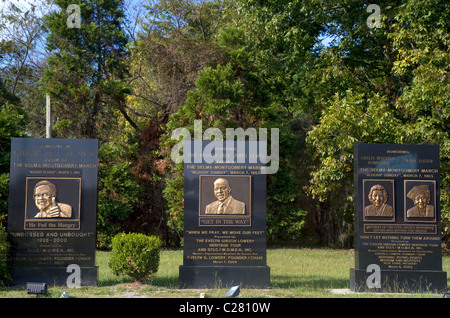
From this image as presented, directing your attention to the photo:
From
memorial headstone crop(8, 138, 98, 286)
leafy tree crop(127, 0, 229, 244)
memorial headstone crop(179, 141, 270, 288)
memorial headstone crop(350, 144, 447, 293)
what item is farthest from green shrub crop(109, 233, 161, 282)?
leafy tree crop(127, 0, 229, 244)

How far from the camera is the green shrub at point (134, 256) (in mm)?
10000

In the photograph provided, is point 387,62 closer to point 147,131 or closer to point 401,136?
point 401,136

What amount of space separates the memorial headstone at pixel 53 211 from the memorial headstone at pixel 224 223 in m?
1.97

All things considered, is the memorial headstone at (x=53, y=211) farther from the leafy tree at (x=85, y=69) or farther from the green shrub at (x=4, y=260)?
the leafy tree at (x=85, y=69)

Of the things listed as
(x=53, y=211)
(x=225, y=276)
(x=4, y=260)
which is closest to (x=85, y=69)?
(x=53, y=211)

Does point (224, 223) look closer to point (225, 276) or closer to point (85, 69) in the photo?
point (225, 276)

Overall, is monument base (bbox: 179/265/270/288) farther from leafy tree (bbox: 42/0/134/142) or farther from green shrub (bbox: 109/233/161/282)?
leafy tree (bbox: 42/0/134/142)

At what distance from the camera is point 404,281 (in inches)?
396

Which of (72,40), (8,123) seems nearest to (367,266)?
(8,123)

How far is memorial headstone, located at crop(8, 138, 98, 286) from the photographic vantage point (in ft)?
33.1

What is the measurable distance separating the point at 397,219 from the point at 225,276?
3.66m

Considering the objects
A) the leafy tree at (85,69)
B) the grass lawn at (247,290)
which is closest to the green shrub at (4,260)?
the grass lawn at (247,290)

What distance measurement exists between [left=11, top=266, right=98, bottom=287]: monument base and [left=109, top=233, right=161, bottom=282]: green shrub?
0.54 metres

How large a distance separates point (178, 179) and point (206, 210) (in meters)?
8.25
